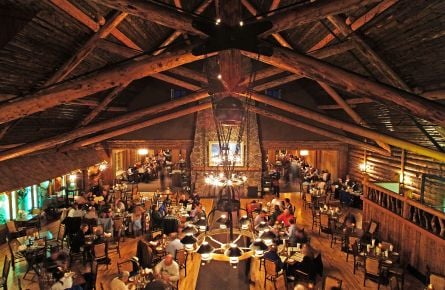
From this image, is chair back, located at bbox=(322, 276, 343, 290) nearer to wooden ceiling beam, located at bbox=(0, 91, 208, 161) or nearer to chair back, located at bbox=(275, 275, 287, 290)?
chair back, located at bbox=(275, 275, 287, 290)

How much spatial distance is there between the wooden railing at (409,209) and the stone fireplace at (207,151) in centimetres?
630

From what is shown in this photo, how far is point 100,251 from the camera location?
28.4 ft

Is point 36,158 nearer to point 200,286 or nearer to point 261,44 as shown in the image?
point 200,286

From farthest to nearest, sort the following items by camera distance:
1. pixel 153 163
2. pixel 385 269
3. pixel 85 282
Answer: pixel 153 163
pixel 385 269
pixel 85 282

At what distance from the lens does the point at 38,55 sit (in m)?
6.85

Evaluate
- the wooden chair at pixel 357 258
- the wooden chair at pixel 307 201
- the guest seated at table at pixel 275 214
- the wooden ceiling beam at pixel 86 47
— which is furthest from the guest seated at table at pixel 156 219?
the wooden chair at pixel 307 201

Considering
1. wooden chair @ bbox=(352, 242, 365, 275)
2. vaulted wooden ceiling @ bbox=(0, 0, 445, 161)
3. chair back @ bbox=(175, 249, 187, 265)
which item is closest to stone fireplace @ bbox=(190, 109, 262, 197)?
vaulted wooden ceiling @ bbox=(0, 0, 445, 161)

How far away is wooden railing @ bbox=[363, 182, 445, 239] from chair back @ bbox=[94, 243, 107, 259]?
27.1 feet

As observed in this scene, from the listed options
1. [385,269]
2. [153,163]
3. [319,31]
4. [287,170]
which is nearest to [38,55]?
[319,31]

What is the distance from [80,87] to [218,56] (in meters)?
3.15

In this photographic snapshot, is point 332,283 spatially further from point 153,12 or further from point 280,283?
point 153,12

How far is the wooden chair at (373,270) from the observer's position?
780 cm

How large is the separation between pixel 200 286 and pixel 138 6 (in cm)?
648

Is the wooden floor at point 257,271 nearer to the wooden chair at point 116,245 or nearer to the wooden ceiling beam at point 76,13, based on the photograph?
the wooden chair at point 116,245
